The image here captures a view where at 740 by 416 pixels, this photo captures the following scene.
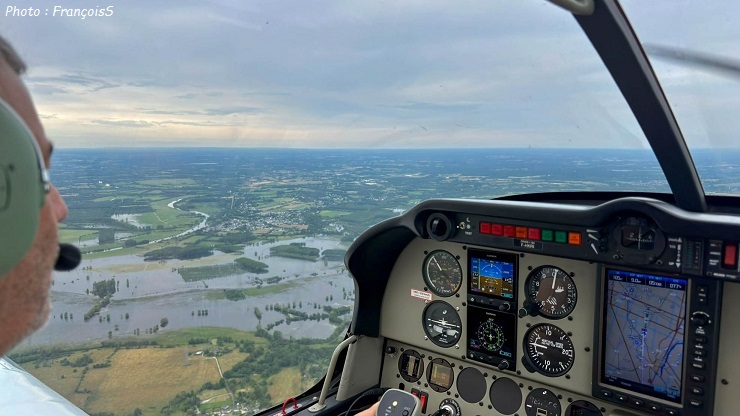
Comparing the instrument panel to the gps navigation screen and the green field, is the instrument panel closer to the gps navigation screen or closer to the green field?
the gps navigation screen

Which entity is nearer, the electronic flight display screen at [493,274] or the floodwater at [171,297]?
the floodwater at [171,297]

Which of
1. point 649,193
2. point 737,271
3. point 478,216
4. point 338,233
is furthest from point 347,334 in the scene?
point 737,271

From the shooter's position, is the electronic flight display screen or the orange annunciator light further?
the electronic flight display screen

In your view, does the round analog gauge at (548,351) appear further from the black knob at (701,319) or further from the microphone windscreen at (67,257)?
the microphone windscreen at (67,257)

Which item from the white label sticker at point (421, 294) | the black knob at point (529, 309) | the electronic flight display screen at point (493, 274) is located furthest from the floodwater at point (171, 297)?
the black knob at point (529, 309)

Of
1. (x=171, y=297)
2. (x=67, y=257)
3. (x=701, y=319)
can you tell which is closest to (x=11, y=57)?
(x=67, y=257)

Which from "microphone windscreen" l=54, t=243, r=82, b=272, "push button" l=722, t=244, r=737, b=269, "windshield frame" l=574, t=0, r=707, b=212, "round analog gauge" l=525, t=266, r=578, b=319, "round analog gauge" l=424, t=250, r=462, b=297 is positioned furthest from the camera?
"round analog gauge" l=424, t=250, r=462, b=297

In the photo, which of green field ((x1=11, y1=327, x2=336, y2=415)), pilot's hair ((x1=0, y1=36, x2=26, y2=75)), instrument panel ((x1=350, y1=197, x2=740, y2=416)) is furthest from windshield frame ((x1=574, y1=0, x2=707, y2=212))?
green field ((x1=11, y1=327, x2=336, y2=415))
